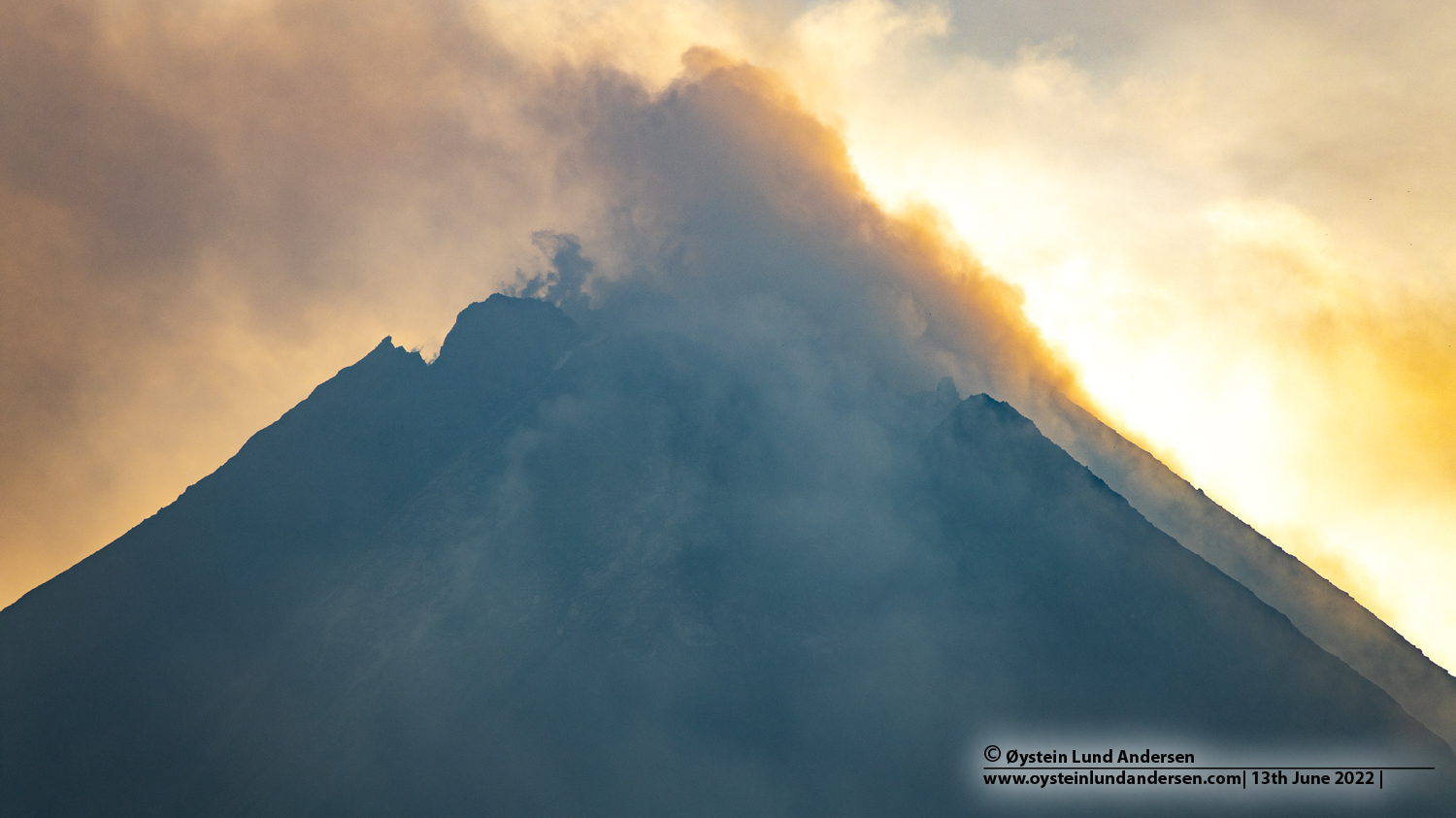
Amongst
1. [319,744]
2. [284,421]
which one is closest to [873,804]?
[319,744]

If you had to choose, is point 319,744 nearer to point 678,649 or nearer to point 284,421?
point 678,649

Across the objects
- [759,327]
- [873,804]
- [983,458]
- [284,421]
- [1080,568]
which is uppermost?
[759,327]

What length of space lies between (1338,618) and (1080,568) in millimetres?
27014

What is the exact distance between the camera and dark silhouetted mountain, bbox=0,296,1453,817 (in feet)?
236

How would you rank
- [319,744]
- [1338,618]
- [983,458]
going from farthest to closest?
[983,458]
[1338,618]
[319,744]

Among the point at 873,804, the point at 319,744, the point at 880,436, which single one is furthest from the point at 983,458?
the point at 319,744

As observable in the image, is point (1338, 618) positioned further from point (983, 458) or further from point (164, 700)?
point (164, 700)

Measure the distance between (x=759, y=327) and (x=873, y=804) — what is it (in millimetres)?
67184

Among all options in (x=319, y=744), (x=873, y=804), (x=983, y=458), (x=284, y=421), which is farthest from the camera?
(x=284, y=421)

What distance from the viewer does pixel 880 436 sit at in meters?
102

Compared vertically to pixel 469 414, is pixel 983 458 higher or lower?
lower

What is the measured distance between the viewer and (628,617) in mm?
83500

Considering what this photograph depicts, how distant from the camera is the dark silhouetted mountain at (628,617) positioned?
236 feet

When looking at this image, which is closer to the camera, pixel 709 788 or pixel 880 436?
pixel 709 788
